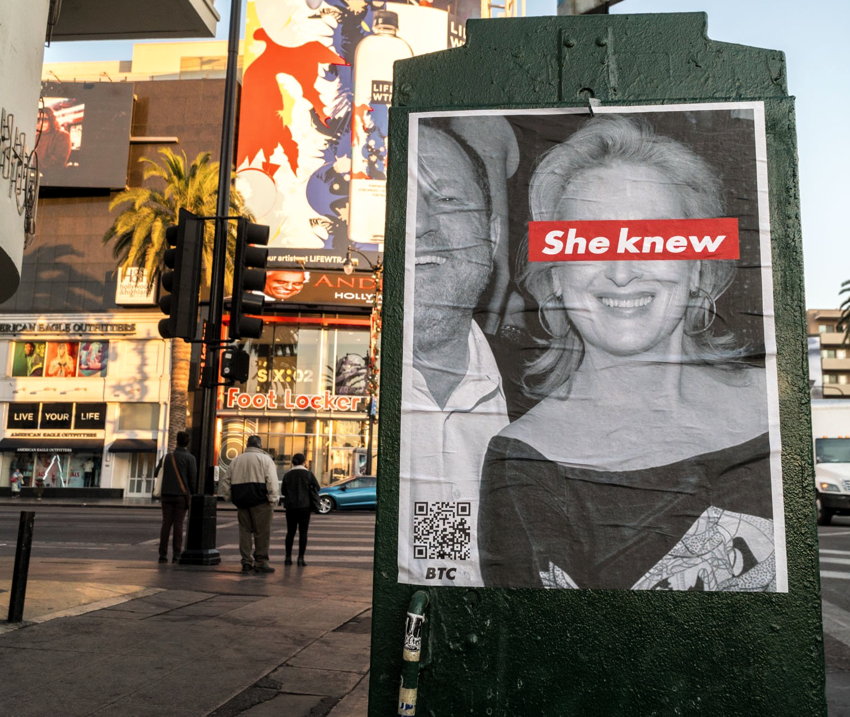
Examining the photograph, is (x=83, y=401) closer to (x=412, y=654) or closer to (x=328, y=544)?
(x=328, y=544)

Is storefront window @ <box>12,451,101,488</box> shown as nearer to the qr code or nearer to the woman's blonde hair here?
the qr code

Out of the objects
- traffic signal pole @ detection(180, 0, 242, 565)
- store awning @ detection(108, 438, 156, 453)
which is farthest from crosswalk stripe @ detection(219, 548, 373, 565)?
store awning @ detection(108, 438, 156, 453)

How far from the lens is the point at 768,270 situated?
10.9 ft

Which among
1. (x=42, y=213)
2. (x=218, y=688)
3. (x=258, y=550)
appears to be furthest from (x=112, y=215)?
(x=218, y=688)

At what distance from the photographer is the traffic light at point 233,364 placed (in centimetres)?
1085

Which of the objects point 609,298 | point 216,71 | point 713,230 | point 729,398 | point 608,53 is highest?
point 216,71

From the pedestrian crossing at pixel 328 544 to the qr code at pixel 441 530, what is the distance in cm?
623

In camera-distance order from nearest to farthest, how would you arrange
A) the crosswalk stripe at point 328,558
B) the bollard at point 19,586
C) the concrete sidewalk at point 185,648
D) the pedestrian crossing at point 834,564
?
1. the concrete sidewalk at point 185,648
2. the bollard at point 19,586
3. the pedestrian crossing at point 834,564
4. the crosswalk stripe at point 328,558

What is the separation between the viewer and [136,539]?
15.3m

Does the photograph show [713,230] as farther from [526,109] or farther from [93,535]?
[93,535]

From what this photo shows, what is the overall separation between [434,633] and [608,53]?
2436mm

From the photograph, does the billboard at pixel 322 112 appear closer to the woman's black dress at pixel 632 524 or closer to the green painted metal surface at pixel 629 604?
the green painted metal surface at pixel 629 604

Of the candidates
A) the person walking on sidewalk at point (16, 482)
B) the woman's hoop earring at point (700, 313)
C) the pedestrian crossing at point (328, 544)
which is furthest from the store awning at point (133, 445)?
the woman's hoop earring at point (700, 313)

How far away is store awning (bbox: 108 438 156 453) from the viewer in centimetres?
4072
